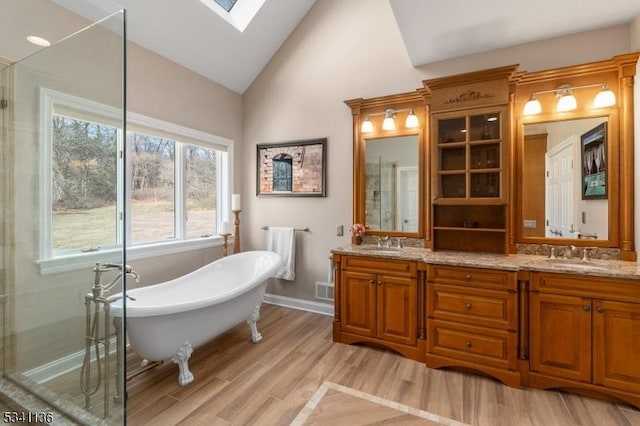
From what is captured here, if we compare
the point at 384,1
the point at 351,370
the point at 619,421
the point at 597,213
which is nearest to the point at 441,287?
the point at 351,370

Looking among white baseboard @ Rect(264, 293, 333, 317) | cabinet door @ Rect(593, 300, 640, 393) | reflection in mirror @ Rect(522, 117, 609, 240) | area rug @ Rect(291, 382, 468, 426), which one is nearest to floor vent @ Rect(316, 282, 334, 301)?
white baseboard @ Rect(264, 293, 333, 317)

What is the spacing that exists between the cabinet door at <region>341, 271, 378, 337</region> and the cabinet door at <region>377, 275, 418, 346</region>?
65 millimetres

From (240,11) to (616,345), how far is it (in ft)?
14.6

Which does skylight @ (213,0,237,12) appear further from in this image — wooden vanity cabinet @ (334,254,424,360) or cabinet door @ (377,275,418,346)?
cabinet door @ (377,275,418,346)

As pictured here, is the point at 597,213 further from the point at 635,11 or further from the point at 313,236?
the point at 313,236

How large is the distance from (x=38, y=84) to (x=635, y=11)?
14.4ft

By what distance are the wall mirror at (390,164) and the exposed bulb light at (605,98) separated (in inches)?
51.5

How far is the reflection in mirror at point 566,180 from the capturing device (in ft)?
7.84

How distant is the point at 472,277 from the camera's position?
7.48ft

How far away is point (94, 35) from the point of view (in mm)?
2029

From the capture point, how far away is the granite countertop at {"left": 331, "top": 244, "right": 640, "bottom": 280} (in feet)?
6.50

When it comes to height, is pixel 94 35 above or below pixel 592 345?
above

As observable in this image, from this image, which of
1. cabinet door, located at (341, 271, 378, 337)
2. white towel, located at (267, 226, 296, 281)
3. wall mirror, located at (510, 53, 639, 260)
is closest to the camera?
wall mirror, located at (510, 53, 639, 260)

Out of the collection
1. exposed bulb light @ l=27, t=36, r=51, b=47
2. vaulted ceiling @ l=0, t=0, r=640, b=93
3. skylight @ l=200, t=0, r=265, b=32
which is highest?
skylight @ l=200, t=0, r=265, b=32
